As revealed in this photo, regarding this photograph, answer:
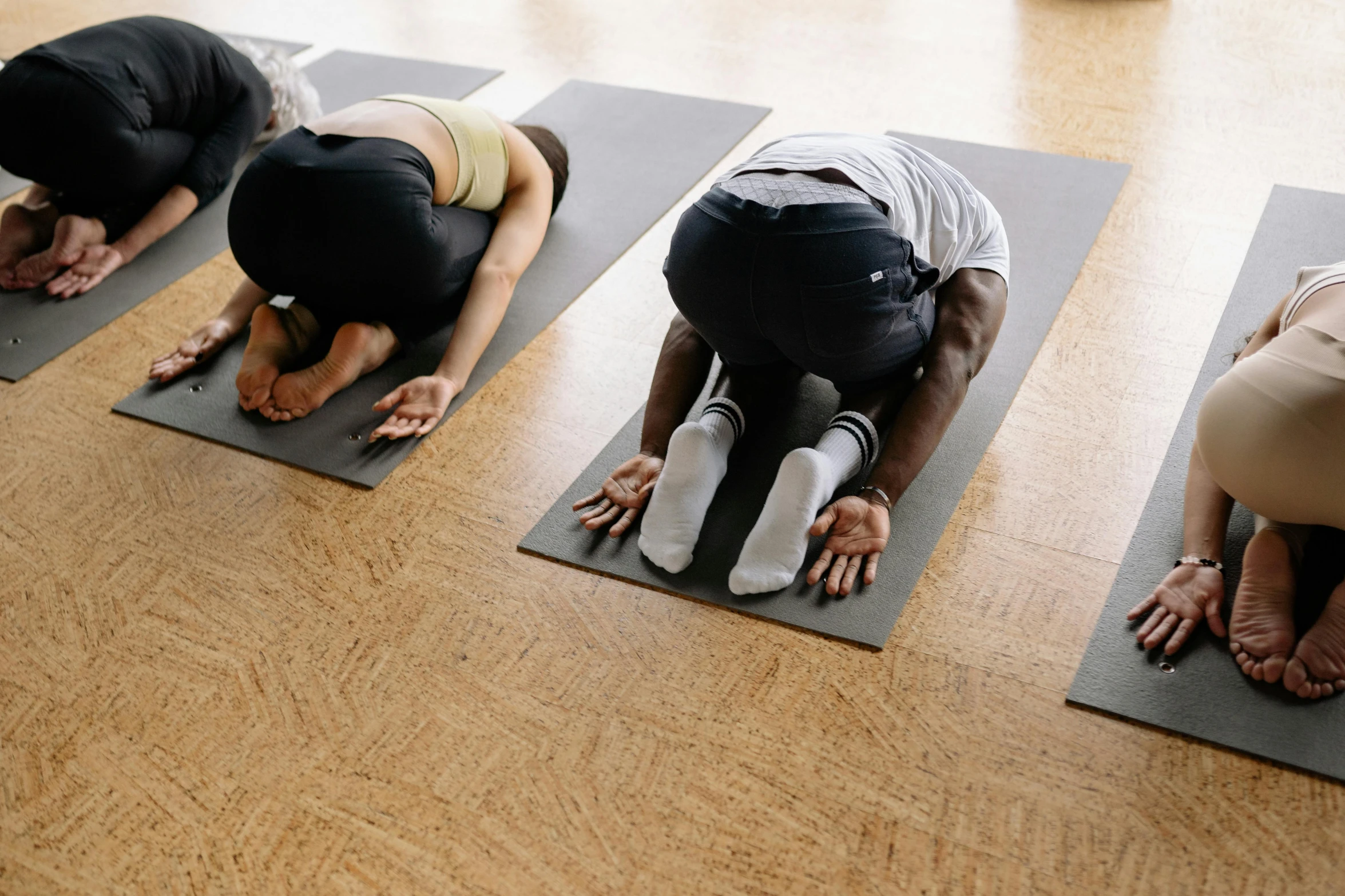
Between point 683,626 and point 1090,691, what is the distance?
575mm

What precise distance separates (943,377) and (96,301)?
2.01m

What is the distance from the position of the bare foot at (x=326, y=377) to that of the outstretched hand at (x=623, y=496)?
24.2 inches

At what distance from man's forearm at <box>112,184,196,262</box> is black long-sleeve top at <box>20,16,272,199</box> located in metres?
0.04

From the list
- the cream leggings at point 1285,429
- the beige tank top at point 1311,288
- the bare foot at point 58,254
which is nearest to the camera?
the cream leggings at point 1285,429

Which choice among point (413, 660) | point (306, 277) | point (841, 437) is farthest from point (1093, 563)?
point (306, 277)

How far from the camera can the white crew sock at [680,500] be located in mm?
1712

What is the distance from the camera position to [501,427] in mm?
2094

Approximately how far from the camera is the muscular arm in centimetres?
173

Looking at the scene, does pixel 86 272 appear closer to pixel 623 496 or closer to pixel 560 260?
pixel 560 260

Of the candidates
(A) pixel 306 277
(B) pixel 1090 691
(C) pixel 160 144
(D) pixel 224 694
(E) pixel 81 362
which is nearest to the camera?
(B) pixel 1090 691

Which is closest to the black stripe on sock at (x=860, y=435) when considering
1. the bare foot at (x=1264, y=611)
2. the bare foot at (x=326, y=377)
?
the bare foot at (x=1264, y=611)

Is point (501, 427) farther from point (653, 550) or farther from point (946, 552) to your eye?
point (946, 552)

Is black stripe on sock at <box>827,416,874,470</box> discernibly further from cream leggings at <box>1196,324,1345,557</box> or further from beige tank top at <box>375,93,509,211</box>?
beige tank top at <box>375,93,509,211</box>

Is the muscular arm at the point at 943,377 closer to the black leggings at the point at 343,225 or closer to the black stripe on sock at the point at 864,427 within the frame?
the black stripe on sock at the point at 864,427
